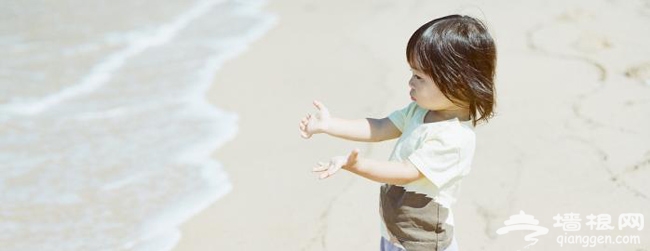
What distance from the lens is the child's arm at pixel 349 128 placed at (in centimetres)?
259

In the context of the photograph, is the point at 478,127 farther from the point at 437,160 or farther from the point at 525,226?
the point at 437,160

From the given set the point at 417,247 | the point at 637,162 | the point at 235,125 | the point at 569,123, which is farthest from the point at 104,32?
the point at 417,247

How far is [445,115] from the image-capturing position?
2.46 meters

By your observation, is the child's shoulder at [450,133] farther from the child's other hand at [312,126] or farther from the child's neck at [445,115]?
the child's other hand at [312,126]

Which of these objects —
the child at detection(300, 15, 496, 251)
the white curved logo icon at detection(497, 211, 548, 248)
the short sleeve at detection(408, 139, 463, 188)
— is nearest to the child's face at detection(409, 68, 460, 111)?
the child at detection(300, 15, 496, 251)

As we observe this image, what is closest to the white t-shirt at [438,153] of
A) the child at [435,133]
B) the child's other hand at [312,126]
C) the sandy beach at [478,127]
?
the child at [435,133]

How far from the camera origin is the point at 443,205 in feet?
8.16

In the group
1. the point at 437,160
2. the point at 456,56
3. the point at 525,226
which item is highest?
the point at 456,56

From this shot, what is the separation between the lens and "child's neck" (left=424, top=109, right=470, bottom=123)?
2.46 metres

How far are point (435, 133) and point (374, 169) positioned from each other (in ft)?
→ 0.68

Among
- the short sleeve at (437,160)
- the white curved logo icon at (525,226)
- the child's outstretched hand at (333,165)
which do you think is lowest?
the white curved logo icon at (525,226)

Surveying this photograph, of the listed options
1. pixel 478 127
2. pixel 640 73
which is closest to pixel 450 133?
pixel 478 127

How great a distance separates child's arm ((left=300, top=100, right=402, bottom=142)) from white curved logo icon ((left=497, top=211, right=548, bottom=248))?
1092 millimetres

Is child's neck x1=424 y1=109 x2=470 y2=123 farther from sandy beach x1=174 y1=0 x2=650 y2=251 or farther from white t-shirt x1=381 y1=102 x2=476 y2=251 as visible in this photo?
sandy beach x1=174 y1=0 x2=650 y2=251
